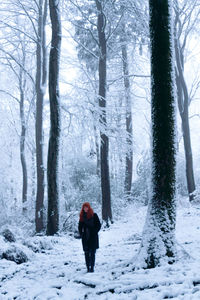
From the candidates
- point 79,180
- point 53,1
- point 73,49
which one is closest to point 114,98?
point 73,49

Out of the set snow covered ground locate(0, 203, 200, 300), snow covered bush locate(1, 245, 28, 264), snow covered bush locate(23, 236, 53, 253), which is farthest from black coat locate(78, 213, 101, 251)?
snow covered bush locate(23, 236, 53, 253)

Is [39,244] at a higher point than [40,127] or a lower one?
lower

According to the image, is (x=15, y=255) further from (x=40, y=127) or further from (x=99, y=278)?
(x=40, y=127)

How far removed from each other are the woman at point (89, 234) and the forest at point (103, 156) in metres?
0.41

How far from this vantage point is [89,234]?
6465 millimetres

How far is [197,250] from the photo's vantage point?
6750 mm

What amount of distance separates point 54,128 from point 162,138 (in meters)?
6.77

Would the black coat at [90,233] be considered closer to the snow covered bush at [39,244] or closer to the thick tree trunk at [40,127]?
the snow covered bush at [39,244]

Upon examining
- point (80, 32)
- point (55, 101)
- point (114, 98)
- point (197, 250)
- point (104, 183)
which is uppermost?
point (80, 32)

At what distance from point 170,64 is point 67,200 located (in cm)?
1414

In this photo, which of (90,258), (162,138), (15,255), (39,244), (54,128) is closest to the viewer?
(162,138)

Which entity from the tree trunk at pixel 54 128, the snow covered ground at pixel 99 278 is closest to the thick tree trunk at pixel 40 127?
the tree trunk at pixel 54 128

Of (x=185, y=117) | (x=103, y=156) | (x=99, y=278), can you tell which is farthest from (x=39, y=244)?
(x=185, y=117)

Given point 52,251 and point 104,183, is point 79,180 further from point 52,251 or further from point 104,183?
point 52,251
